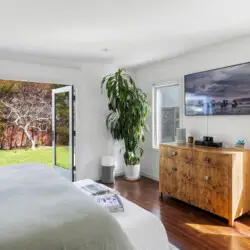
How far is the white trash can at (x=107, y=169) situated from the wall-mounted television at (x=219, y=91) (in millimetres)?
1663

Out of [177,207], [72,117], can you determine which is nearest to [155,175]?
[177,207]

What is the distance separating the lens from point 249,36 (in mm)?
2908

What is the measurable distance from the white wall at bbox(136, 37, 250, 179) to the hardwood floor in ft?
3.35

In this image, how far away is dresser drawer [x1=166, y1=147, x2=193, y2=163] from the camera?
10.0ft

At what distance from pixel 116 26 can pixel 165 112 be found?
7.45 ft

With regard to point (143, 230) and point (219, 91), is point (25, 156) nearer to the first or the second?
point (219, 91)

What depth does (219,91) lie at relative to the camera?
3221 millimetres

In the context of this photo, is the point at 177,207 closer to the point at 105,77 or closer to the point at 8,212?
the point at 8,212

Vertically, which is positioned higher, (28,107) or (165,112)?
(28,107)

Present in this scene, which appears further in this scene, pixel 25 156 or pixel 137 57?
pixel 25 156

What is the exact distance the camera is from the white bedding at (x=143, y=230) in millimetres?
1676

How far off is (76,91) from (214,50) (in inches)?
94.8

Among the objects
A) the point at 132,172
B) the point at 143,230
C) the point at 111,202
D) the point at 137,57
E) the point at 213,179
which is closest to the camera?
the point at 143,230

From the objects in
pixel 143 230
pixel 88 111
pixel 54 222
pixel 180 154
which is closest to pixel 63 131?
pixel 88 111
